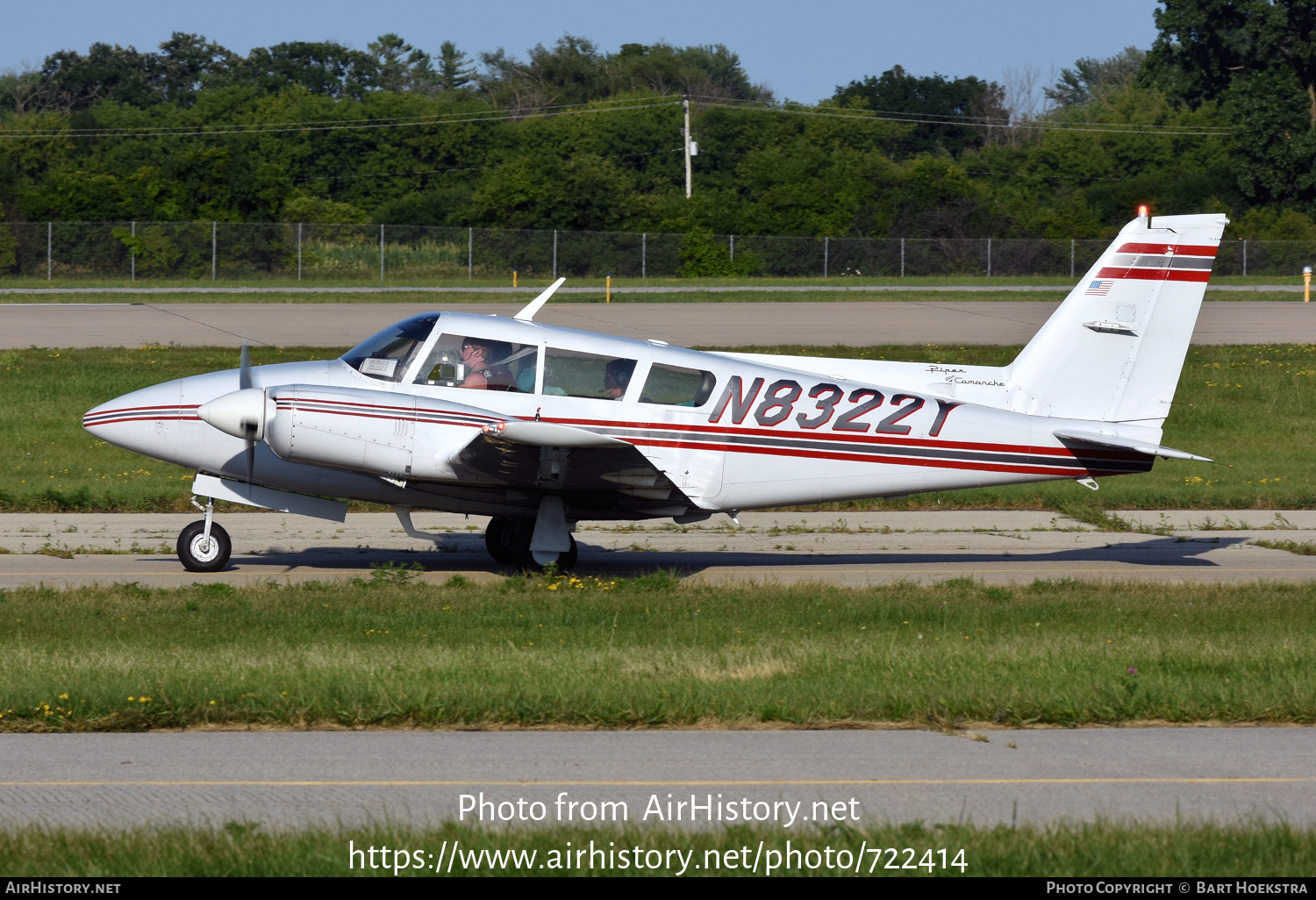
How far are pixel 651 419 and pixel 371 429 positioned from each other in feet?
8.60

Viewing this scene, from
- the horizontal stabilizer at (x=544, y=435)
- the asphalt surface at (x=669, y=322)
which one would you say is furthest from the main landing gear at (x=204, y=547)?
the asphalt surface at (x=669, y=322)

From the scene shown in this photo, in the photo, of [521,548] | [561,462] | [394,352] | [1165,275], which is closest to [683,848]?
[561,462]

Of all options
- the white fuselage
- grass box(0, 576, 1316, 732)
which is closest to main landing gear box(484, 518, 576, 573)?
the white fuselage

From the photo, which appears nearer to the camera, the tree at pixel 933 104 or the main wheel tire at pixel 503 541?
the main wheel tire at pixel 503 541

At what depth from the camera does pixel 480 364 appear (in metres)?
12.6

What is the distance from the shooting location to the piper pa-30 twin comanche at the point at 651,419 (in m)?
12.2

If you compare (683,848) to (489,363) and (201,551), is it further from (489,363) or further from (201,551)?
(201,551)

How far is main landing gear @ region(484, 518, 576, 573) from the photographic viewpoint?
518 inches

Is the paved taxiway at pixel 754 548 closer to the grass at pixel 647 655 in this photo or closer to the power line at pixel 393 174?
the grass at pixel 647 655

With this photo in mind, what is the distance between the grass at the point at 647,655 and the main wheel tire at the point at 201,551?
136 centimetres

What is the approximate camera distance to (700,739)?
731 centimetres

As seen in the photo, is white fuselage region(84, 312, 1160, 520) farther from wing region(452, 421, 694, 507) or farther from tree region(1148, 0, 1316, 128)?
tree region(1148, 0, 1316, 128)
